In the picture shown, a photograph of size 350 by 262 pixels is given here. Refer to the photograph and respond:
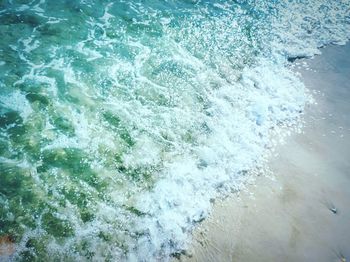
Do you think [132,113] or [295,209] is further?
[132,113]

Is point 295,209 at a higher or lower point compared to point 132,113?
higher

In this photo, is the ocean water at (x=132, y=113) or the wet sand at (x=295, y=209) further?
the ocean water at (x=132, y=113)

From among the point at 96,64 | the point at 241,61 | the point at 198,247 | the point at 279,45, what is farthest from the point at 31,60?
the point at 279,45

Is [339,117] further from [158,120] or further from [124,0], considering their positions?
[124,0]

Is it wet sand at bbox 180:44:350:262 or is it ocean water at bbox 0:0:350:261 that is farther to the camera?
ocean water at bbox 0:0:350:261
